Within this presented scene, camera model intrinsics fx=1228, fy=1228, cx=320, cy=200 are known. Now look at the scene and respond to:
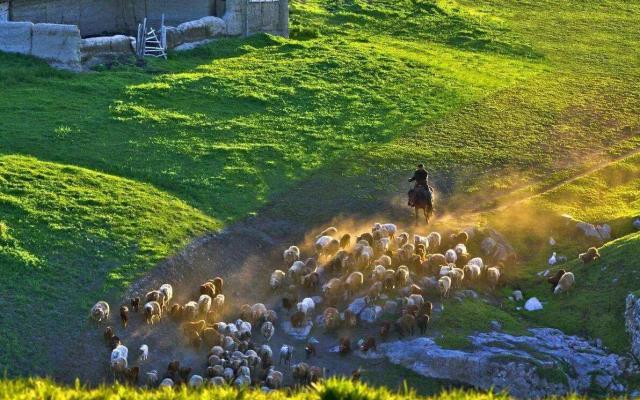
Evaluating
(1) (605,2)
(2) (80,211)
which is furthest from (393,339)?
(1) (605,2)

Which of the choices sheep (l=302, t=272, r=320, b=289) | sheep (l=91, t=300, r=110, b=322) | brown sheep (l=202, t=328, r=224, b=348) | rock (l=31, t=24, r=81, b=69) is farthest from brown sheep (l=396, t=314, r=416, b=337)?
rock (l=31, t=24, r=81, b=69)

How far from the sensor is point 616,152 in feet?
128

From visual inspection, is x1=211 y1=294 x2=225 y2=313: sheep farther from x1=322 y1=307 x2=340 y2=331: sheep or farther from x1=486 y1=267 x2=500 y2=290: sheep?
x1=486 y1=267 x2=500 y2=290: sheep

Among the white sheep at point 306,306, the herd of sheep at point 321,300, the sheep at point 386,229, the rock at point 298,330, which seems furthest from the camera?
the sheep at point 386,229

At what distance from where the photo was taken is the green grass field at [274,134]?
2831cm

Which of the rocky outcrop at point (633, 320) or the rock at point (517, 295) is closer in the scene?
the rocky outcrop at point (633, 320)

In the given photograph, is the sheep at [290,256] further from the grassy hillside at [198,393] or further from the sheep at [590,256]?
the grassy hillside at [198,393]

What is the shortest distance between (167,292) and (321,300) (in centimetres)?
349

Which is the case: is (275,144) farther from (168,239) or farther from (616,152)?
(616,152)

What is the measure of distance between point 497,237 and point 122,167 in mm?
10173

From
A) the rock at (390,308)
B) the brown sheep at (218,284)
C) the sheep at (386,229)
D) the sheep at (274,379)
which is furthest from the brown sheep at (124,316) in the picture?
the sheep at (386,229)

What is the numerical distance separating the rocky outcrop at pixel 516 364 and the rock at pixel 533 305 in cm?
222

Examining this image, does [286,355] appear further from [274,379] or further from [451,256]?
[451,256]

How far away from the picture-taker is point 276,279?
93.4 ft
